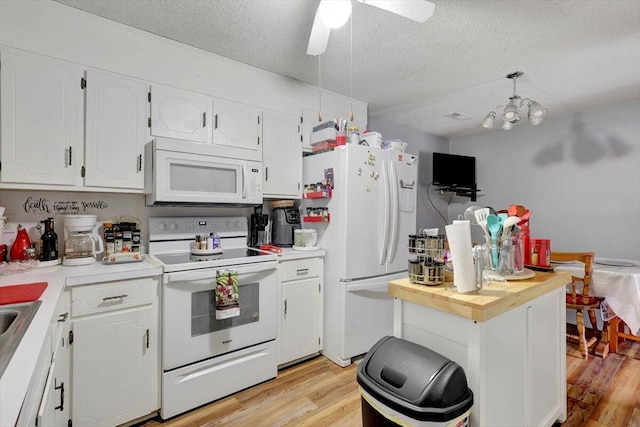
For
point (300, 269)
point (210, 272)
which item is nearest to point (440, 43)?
point (300, 269)

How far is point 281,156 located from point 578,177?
3.44m

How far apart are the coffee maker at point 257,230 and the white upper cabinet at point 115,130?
3.06 ft

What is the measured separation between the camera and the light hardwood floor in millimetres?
1824

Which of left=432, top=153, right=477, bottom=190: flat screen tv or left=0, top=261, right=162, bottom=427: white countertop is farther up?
left=432, top=153, right=477, bottom=190: flat screen tv

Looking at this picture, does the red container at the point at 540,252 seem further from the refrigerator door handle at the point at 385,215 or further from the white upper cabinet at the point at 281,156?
the white upper cabinet at the point at 281,156

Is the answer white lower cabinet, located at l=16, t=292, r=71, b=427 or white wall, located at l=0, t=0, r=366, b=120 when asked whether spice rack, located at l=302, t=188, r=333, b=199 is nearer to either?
white wall, located at l=0, t=0, r=366, b=120

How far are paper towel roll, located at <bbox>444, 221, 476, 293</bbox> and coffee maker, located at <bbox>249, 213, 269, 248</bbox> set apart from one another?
5.96ft

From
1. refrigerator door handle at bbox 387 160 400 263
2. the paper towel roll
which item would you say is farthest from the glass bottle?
refrigerator door handle at bbox 387 160 400 263

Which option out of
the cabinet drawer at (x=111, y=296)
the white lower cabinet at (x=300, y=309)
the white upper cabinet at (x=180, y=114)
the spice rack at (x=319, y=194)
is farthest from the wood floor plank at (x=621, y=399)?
the white upper cabinet at (x=180, y=114)

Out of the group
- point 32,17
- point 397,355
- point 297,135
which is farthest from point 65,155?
point 397,355

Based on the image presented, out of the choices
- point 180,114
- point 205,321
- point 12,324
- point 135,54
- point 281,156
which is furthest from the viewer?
point 281,156

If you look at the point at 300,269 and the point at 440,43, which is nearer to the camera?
the point at 440,43

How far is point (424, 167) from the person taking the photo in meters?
4.46

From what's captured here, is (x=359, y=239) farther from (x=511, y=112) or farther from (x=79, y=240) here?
(x=79, y=240)
